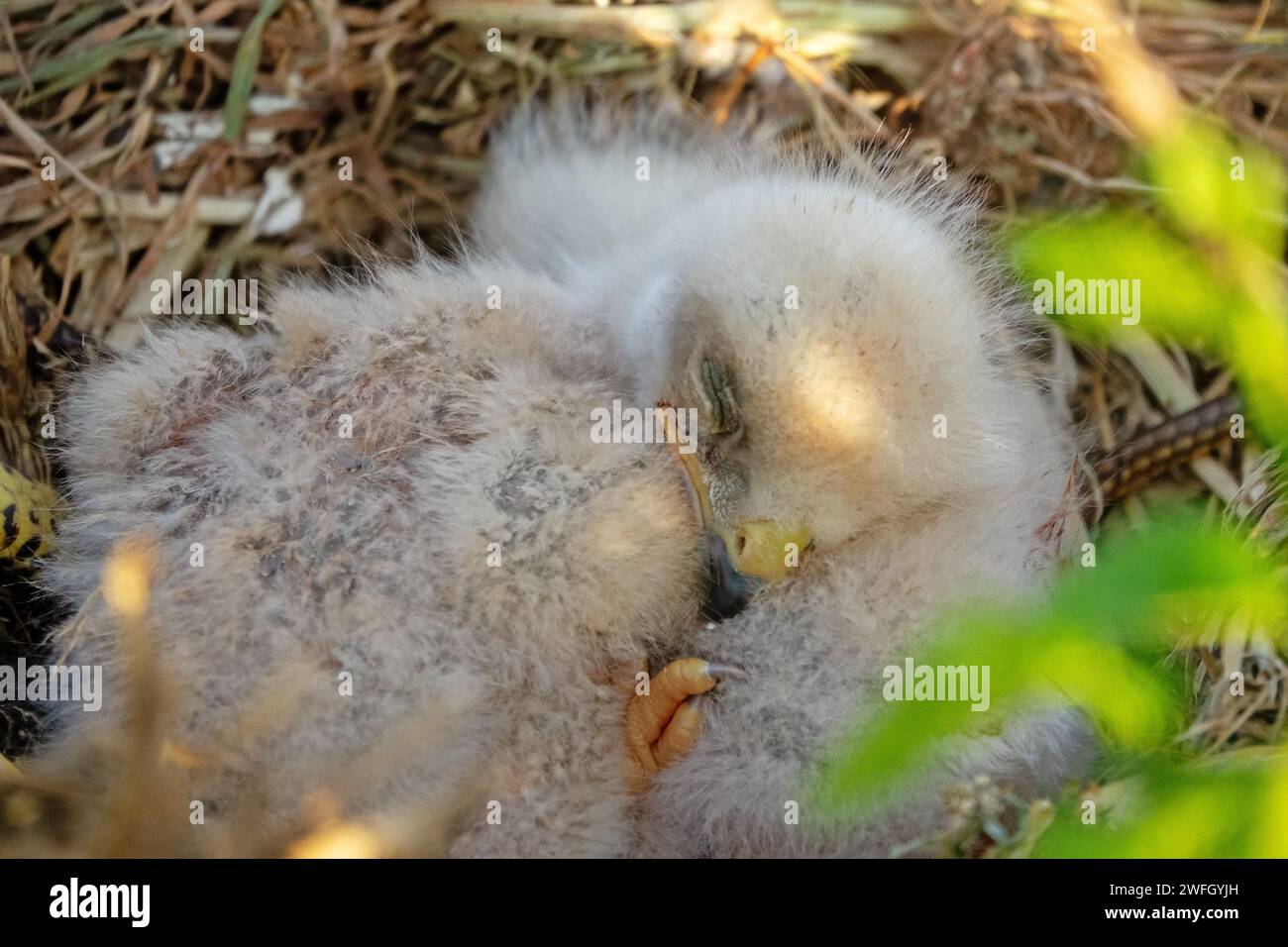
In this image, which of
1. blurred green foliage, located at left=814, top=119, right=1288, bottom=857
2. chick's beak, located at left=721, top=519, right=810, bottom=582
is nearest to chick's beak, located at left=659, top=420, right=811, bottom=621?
chick's beak, located at left=721, top=519, right=810, bottom=582

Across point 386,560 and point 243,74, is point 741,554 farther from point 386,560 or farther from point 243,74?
point 243,74

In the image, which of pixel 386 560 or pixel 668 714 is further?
pixel 668 714

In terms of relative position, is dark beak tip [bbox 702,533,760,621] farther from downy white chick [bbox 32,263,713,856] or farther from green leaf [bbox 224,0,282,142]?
green leaf [bbox 224,0,282,142]

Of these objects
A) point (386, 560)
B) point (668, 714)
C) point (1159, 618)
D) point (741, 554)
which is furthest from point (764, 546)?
point (1159, 618)

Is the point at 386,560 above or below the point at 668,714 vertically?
above

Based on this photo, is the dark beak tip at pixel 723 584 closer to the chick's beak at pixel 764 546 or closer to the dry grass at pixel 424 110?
the chick's beak at pixel 764 546

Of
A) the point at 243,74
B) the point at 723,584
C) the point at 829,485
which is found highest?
the point at 243,74

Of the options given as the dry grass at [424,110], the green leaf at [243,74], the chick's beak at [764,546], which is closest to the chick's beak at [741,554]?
the chick's beak at [764,546]
